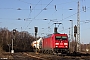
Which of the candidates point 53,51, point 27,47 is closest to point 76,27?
point 53,51

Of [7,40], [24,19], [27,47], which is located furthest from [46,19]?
[27,47]

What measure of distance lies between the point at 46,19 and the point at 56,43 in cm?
1335

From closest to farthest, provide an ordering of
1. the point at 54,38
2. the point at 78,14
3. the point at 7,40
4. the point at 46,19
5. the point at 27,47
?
the point at 54,38, the point at 78,14, the point at 46,19, the point at 7,40, the point at 27,47

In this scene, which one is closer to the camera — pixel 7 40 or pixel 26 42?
pixel 7 40

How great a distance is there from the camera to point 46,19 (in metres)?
57.0

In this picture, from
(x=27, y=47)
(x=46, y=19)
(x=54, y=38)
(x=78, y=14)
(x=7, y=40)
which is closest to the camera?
(x=54, y=38)

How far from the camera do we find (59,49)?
148 feet

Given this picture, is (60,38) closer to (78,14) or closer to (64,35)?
(64,35)

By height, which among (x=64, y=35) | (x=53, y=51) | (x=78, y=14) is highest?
(x=78, y=14)

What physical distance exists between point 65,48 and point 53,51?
230 cm

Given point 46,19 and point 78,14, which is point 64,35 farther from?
point 46,19

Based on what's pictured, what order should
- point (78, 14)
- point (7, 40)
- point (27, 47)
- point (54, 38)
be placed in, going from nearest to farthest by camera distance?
1. point (54, 38)
2. point (78, 14)
3. point (7, 40)
4. point (27, 47)

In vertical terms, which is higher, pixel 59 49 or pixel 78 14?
pixel 78 14

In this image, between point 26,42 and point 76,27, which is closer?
point 76,27
